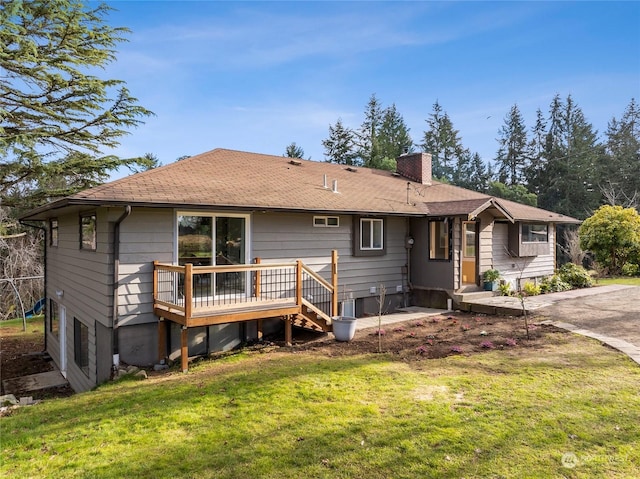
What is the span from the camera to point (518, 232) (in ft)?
45.1

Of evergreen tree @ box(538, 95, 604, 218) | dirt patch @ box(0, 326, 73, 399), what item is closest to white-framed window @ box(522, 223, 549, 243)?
dirt patch @ box(0, 326, 73, 399)

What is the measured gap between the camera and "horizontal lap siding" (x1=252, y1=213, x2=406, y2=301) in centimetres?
904

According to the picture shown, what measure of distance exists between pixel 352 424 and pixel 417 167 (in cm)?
1404

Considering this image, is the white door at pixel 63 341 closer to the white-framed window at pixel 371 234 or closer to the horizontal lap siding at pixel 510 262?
the white-framed window at pixel 371 234

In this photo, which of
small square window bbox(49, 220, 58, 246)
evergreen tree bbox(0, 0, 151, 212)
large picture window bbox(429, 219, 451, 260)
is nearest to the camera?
small square window bbox(49, 220, 58, 246)

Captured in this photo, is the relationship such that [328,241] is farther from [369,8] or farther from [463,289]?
[369,8]

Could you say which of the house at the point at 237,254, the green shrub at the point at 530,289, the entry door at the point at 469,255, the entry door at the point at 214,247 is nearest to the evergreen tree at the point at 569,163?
the green shrub at the point at 530,289

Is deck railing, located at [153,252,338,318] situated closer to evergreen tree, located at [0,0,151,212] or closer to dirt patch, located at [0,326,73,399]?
dirt patch, located at [0,326,73,399]

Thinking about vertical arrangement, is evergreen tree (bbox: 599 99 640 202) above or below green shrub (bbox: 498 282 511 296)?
above

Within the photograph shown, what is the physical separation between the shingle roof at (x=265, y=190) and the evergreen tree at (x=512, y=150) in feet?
95.7

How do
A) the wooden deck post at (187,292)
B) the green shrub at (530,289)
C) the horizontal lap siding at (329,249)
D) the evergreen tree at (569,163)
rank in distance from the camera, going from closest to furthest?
1. the wooden deck post at (187,292)
2. the horizontal lap siding at (329,249)
3. the green shrub at (530,289)
4. the evergreen tree at (569,163)

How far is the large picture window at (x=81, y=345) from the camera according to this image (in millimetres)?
8617

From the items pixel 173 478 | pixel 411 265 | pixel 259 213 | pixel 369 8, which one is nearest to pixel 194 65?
pixel 369 8

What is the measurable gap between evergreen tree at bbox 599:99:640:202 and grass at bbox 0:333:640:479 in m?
33.6
